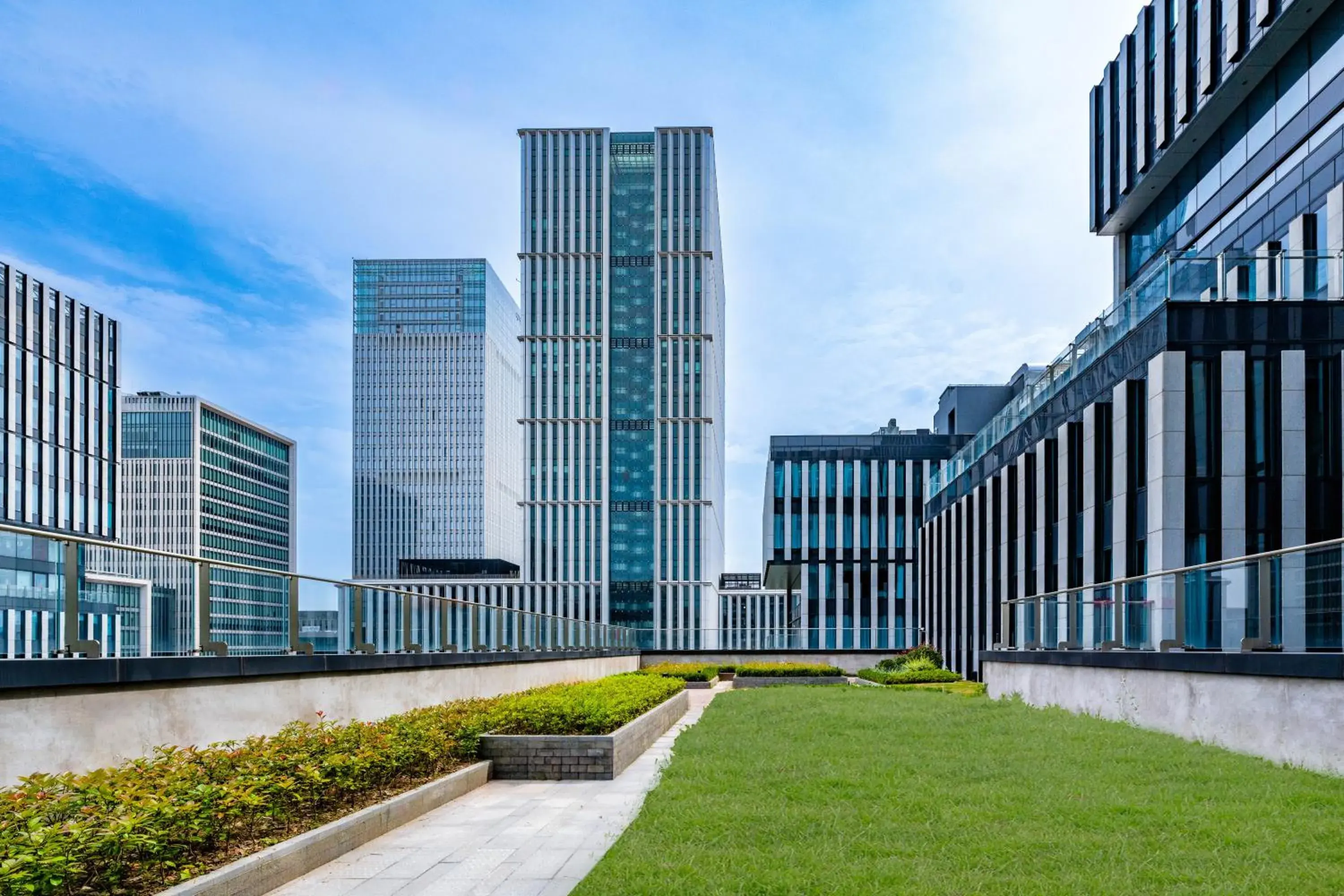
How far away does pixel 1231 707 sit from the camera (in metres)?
13.2

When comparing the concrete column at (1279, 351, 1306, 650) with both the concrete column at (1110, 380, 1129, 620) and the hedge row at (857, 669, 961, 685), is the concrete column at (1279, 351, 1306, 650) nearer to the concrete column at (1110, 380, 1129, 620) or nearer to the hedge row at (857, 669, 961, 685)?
the concrete column at (1110, 380, 1129, 620)

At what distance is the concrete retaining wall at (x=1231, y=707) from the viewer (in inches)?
439

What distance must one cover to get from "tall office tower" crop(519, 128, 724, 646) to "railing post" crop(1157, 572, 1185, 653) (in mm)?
120805

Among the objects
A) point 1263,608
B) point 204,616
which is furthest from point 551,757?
point 1263,608

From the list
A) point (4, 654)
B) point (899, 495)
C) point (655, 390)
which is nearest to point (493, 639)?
point (4, 654)

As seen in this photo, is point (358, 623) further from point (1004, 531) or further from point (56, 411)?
point (56, 411)

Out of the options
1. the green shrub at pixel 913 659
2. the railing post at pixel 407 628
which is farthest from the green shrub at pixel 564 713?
the green shrub at pixel 913 659

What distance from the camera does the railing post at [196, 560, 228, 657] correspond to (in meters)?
11.0

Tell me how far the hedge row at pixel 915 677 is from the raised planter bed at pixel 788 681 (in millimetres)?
1265

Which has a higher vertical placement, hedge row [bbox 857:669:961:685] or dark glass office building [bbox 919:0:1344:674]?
dark glass office building [bbox 919:0:1344:674]

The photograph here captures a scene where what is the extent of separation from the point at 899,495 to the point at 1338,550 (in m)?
76.9

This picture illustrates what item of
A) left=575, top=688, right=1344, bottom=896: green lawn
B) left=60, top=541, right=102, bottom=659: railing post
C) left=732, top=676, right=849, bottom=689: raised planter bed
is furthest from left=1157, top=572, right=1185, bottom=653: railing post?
left=732, top=676, right=849, bottom=689: raised planter bed

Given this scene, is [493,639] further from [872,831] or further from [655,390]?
[655,390]

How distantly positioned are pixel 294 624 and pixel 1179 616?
1186cm
